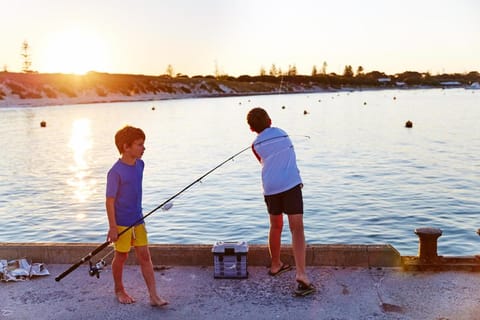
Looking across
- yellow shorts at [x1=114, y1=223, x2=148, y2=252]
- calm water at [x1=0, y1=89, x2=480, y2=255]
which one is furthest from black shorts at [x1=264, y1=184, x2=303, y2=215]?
calm water at [x1=0, y1=89, x2=480, y2=255]

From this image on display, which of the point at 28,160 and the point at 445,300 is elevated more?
the point at 445,300

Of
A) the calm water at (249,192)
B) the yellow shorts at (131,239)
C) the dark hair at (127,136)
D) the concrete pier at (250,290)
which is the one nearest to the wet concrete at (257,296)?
the concrete pier at (250,290)

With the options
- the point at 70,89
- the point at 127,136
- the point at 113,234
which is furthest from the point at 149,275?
the point at 70,89

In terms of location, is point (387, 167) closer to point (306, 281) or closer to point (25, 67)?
point (306, 281)

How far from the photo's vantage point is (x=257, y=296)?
6668 mm

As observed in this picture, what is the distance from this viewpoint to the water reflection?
24141 millimetres

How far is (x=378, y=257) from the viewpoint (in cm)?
745

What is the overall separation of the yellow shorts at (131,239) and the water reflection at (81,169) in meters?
16.4

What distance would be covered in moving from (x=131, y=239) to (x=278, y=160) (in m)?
1.86

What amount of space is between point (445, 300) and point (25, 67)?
687 feet

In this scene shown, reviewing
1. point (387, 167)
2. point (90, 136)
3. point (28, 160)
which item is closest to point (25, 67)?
point (90, 136)

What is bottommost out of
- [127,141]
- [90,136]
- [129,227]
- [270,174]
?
[90,136]

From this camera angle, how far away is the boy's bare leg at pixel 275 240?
7.04 meters

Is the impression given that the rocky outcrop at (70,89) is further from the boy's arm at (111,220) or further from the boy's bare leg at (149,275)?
the boy's arm at (111,220)
